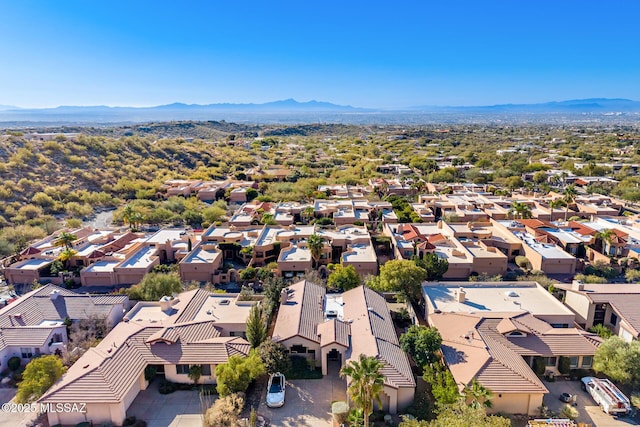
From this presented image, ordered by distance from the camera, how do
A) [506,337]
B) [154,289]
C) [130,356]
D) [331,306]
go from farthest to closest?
[154,289] < [331,306] < [506,337] < [130,356]

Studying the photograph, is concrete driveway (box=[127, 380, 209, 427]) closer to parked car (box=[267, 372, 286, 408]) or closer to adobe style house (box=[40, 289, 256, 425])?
adobe style house (box=[40, 289, 256, 425])

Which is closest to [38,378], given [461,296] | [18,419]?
[18,419]

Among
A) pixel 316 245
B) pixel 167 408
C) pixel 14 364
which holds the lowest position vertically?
pixel 167 408

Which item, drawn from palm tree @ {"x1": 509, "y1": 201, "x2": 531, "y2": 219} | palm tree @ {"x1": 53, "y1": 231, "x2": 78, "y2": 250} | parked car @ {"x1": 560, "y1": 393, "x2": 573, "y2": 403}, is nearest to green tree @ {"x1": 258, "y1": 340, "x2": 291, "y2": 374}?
parked car @ {"x1": 560, "y1": 393, "x2": 573, "y2": 403}

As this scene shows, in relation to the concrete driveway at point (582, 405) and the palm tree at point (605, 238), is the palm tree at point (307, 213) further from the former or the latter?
the concrete driveway at point (582, 405)

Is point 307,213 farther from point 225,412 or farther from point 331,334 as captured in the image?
point 225,412

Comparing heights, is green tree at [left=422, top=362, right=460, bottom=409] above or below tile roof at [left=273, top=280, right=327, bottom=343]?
below
